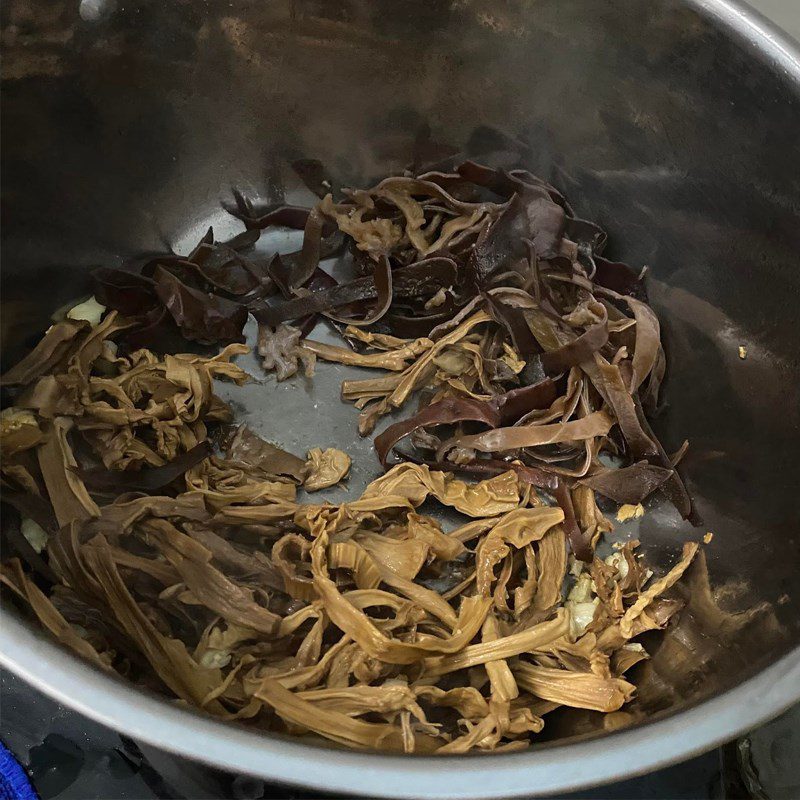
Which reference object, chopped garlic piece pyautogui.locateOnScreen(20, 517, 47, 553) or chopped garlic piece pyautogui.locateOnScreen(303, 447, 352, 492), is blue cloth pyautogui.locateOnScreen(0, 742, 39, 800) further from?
chopped garlic piece pyautogui.locateOnScreen(303, 447, 352, 492)

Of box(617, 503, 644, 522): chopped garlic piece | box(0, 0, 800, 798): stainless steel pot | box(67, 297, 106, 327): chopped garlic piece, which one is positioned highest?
box(0, 0, 800, 798): stainless steel pot

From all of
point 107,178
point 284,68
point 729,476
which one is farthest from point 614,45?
point 107,178

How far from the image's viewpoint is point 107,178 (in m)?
1.48

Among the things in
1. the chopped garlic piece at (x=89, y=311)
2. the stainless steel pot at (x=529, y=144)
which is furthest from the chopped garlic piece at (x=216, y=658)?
the chopped garlic piece at (x=89, y=311)

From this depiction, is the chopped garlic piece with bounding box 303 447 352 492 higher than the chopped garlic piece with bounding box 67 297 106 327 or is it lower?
higher

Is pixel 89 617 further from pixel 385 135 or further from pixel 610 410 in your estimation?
pixel 385 135

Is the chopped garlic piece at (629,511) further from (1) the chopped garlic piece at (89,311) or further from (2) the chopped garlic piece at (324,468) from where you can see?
(1) the chopped garlic piece at (89,311)

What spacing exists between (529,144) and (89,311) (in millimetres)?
933

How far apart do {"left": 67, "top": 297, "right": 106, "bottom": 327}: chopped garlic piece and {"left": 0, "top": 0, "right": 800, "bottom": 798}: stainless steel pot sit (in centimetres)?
4

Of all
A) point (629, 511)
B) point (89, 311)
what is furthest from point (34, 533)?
point (629, 511)

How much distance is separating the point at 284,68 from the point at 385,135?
238 millimetres

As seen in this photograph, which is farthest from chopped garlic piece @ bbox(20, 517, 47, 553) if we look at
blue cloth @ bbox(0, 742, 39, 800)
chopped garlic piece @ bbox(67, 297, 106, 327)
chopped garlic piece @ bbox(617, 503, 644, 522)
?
chopped garlic piece @ bbox(617, 503, 644, 522)

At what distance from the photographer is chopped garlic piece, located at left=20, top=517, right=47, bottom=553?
1203mm

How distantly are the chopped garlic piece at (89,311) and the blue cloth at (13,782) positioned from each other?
0.76m
